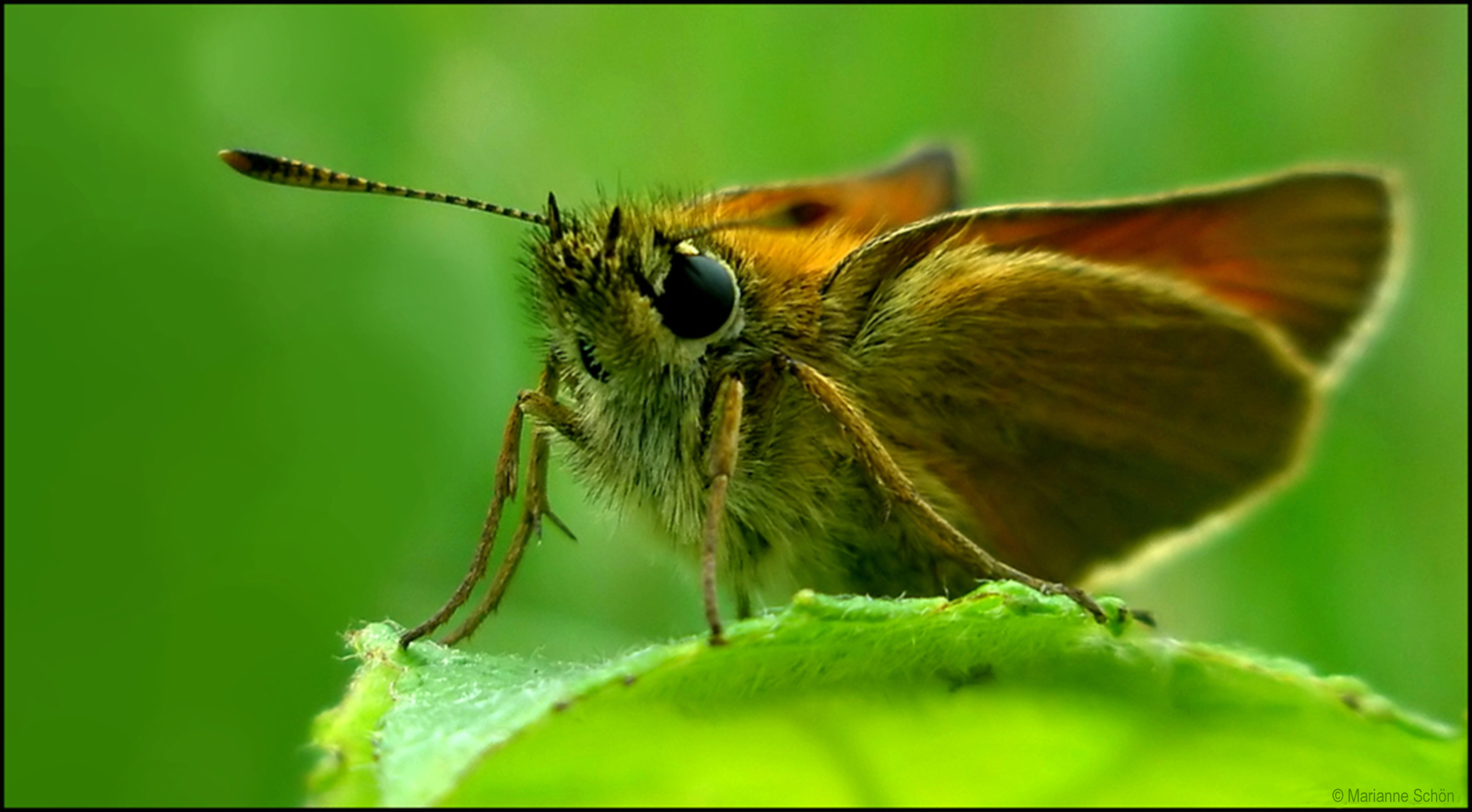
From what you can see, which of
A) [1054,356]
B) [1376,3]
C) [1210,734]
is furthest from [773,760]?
[1376,3]

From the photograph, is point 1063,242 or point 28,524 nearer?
point 1063,242

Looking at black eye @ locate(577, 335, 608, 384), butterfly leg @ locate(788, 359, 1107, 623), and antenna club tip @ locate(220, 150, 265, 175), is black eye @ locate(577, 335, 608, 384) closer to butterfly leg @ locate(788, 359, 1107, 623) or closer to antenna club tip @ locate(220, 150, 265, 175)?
butterfly leg @ locate(788, 359, 1107, 623)

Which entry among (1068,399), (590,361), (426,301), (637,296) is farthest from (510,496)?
(426,301)

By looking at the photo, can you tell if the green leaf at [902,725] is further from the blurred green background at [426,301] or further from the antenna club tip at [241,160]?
the blurred green background at [426,301]

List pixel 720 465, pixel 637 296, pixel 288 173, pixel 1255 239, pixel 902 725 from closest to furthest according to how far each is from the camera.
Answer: pixel 902 725
pixel 720 465
pixel 288 173
pixel 637 296
pixel 1255 239

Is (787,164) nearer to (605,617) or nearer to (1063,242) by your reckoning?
(605,617)

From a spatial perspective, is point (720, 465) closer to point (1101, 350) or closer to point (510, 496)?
point (510, 496)
